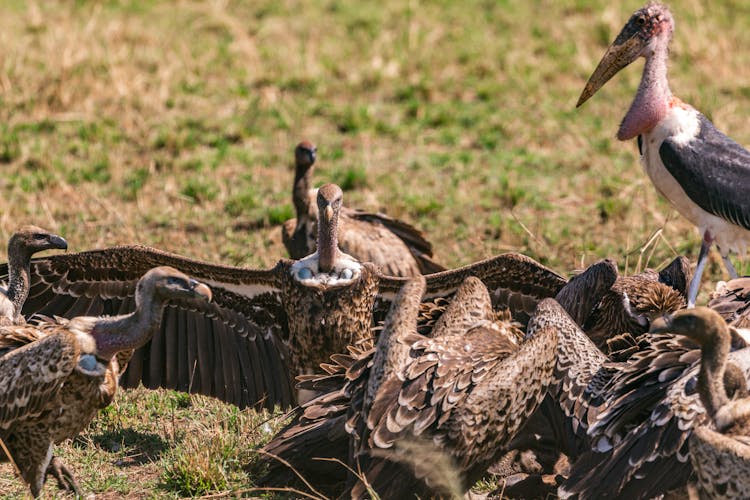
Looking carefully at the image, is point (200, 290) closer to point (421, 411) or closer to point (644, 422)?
point (421, 411)

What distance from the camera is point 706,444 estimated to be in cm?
455

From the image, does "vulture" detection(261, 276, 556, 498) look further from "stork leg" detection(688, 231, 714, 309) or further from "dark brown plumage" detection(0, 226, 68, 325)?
"dark brown plumage" detection(0, 226, 68, 325)

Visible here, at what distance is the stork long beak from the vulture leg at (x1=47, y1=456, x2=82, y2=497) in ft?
12.2

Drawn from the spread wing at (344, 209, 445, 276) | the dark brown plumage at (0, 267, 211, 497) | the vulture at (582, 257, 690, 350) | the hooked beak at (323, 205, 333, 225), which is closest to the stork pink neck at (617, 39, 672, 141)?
the vulture at (582, 257, 690, 350)

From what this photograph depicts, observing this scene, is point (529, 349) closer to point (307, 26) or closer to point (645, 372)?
point (645, 372)

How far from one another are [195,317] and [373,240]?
179cm

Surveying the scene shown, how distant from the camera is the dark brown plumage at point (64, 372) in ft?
18.2

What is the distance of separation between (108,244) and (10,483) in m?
3.20

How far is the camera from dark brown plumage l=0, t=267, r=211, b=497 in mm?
5539

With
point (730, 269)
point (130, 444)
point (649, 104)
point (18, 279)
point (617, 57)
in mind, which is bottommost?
point (130, 444)

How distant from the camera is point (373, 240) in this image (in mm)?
8570

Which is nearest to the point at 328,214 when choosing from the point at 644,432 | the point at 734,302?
the point at 734,302

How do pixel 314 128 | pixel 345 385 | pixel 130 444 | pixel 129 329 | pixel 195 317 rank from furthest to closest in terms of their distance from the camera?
pixel 314 128 < pixel 195 317 < pixel 130 444 < pixel 345 385 < pixel 129 329

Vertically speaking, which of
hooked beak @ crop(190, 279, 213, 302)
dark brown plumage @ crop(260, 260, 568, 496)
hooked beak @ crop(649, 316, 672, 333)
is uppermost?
hooked beak @ crop(649, 316, 672, 333)
